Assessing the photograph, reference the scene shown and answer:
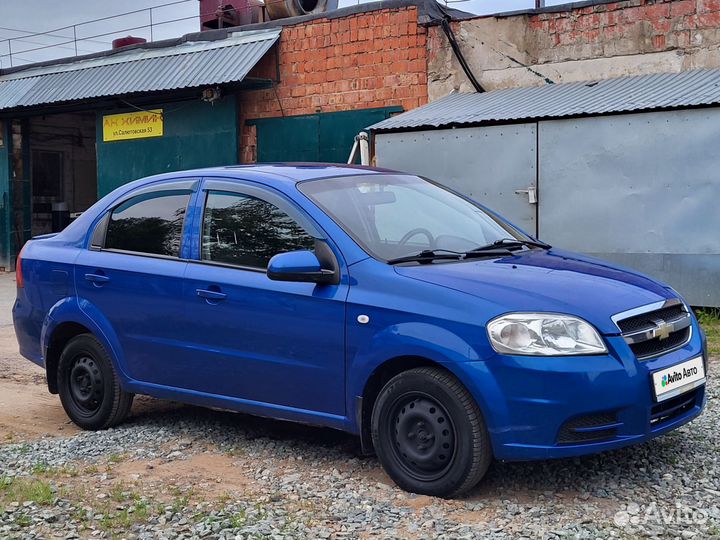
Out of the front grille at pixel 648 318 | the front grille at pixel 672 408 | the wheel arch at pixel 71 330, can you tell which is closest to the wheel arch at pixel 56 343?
the wheel arch at pixel 71 330

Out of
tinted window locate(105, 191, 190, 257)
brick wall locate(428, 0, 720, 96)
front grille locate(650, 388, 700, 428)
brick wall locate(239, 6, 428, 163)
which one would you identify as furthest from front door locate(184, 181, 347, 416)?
brick wall locate(239, 6, 428, 163)

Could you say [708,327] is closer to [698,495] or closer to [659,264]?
[659,264]

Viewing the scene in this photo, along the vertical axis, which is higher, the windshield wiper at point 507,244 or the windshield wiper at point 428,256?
the windshield wiper at point 507,244

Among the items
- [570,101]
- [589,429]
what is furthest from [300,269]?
[570,101]

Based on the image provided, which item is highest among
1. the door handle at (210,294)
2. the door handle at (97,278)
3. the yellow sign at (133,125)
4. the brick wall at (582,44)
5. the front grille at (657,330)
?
the brick wall at (582,44)

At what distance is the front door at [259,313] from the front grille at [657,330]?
1.43 meters

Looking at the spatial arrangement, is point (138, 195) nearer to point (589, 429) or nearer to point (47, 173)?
point (589, 429)

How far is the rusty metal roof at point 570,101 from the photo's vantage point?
35.7 ft

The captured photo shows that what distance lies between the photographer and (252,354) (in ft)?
17.2

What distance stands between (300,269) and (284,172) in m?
0.97

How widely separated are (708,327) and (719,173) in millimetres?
1775

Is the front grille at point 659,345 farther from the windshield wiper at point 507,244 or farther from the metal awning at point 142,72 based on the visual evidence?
the metal awning at point 142,72

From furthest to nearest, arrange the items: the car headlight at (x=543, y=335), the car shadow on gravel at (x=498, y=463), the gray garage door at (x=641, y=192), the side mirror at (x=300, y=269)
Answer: the gray garage door at (x=641, y=192) → the side mirror at (x=300, y=269) → the car shadow on gravel at (x=498, y=463) → the car headlight at (x=543, y=335)

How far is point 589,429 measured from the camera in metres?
4.34
